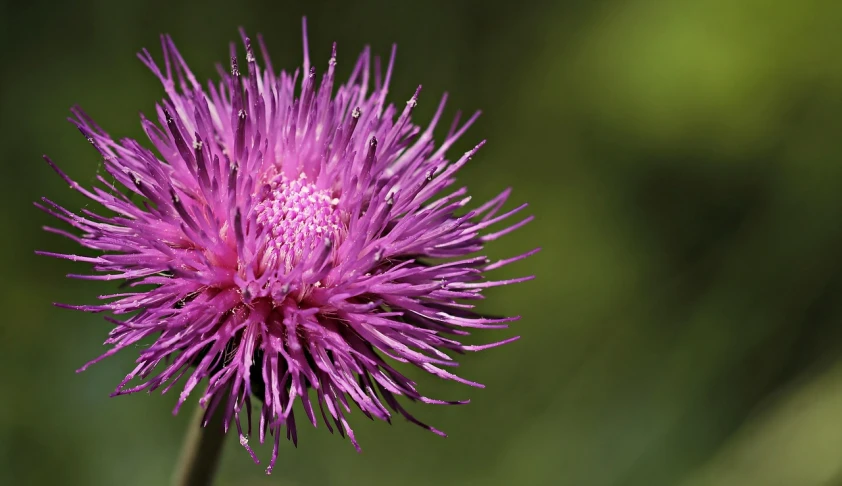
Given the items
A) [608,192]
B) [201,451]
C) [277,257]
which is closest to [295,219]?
[277,257]

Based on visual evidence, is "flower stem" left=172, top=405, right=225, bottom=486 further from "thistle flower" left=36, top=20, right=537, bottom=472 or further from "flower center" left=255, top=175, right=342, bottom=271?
"flower center" left=255, top=175, right=342, bottom=271

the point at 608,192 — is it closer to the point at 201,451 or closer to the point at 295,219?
the point at 295,219

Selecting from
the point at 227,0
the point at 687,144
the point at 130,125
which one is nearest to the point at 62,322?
the point at 130,125

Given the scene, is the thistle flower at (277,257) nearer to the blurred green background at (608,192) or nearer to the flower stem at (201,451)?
the flower stem at (201,451)

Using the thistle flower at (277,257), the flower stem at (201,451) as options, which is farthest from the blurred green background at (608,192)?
the thistle flower at (277,257)

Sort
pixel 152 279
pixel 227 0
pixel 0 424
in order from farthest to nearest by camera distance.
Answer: pixel 227 0
pixel 0 424
pixel 152 279

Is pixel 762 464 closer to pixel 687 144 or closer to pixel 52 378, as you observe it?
pixel 687 144

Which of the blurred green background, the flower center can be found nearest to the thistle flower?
the flower center
